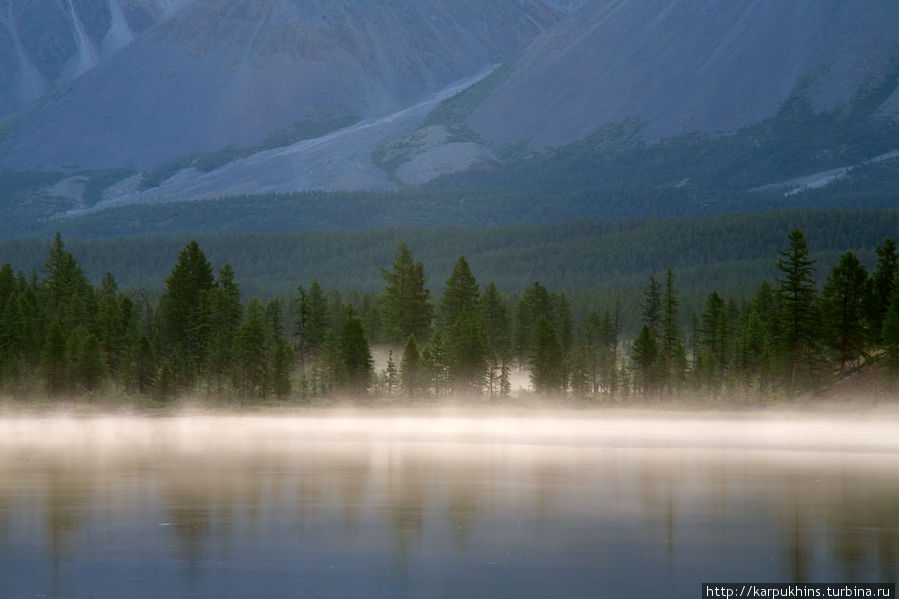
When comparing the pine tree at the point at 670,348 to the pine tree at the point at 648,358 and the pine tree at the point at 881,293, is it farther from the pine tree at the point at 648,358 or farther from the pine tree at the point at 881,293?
the pine tree at the point at 881,293

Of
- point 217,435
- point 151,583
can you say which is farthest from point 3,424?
point 151,583

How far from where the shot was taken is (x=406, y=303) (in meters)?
124

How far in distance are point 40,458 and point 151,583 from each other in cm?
3238

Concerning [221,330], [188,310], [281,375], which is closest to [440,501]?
[281,375]

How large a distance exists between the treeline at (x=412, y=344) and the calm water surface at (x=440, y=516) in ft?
70.5

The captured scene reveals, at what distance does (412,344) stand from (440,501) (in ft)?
189

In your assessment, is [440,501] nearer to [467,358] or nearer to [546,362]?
[467,358]

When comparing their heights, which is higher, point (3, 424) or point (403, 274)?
point (403, 274)

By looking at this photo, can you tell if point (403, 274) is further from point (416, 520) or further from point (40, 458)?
point (416, 520)

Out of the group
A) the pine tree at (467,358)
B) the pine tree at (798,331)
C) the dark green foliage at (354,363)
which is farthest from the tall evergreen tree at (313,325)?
the pine tree at (798,331)

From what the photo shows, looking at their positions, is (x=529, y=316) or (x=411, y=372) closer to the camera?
(x=411, y=372)

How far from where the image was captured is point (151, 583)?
33688mm

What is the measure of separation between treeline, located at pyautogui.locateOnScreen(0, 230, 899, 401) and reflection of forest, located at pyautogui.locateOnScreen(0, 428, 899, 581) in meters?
30.4

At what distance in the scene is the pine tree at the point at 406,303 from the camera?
12300cm
